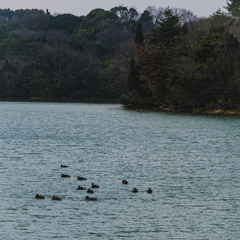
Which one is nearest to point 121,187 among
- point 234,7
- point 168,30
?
point 168,30

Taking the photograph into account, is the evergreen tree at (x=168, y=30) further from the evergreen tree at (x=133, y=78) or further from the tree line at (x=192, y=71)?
the evergreen tree at (x=133, y=78)

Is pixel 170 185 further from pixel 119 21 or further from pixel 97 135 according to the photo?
pixel 119 21

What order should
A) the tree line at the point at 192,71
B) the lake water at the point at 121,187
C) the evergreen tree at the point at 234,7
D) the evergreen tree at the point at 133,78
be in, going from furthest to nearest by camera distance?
1. the evergreen tree at the point at 234,7
2. the evergreen tree at the point at 133,78
3. the tree line at the point at 192,71
4. the lake water at the point at 121,187

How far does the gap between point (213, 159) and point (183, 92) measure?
32.5 m

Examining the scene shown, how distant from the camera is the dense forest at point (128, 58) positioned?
5178 centimetres

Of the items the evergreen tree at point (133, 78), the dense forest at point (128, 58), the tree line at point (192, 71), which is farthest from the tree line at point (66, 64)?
the tree line at point (192, 71)

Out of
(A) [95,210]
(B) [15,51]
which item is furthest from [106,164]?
(B) [15,51]

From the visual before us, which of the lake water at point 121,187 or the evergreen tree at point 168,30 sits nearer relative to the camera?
the lake water at point 121,187

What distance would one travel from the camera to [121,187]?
1473 centimetres

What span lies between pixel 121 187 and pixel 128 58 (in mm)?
66867

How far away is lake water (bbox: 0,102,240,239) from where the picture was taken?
34.4 ft

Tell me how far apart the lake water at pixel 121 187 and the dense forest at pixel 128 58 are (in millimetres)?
24357

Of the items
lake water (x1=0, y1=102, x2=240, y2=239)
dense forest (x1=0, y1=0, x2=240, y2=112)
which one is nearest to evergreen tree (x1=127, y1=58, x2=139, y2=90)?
dense forest (x1=0, y1=0, x2=240, y2=112)

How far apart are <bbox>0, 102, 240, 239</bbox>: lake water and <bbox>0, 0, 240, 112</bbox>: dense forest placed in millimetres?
24357
